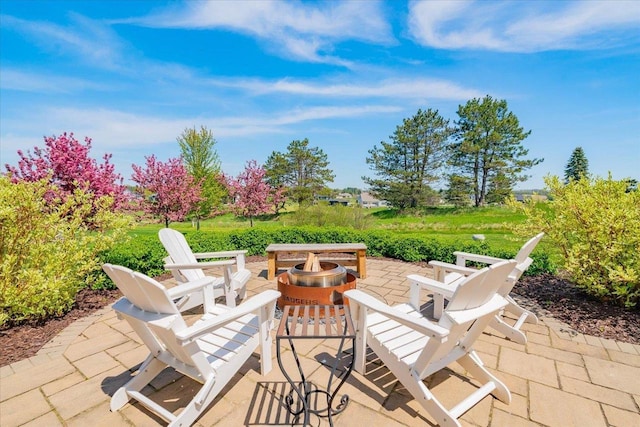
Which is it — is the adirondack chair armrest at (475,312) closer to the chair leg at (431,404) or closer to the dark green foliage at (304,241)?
the chair leg at (431,404)

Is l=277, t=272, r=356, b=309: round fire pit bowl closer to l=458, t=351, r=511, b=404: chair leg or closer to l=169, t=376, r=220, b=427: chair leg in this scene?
l=458, t=351, r=511, b=404: chair leg

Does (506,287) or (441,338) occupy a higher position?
(441,338)

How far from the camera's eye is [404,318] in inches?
68.9

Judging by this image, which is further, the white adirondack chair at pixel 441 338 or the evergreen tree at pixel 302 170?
the evergreen tree at pixel 302 170

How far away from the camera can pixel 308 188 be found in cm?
2833

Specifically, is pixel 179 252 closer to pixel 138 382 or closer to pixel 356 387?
pixel 138 382

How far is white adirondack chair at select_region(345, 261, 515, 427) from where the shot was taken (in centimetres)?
164

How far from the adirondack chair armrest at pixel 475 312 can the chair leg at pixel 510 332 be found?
47.6 inches

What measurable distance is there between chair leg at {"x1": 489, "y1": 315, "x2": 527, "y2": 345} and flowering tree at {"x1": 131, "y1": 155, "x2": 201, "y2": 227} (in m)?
9.37

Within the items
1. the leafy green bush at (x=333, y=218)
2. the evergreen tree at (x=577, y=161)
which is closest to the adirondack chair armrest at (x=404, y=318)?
the leafy green bush at (x=333, y=218)

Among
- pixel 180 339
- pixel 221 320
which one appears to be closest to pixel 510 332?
pixel 221 320

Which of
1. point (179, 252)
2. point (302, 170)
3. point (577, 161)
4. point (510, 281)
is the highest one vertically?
point (577, 161)

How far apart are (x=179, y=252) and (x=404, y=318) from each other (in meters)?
3.01

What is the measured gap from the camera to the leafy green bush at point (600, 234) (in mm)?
3193
